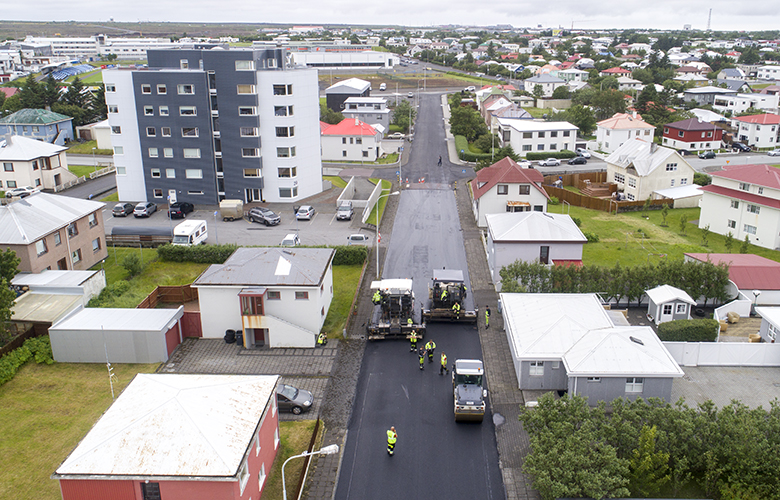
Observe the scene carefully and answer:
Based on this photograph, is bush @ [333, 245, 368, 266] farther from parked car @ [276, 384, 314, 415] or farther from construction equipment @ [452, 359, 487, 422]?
construction equipment @ [452, 359, 487, 422]

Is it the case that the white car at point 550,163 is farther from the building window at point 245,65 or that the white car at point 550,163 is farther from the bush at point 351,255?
the bush at point 351,255

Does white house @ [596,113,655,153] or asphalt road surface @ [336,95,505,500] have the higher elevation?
white house @ [596,113,655,153]

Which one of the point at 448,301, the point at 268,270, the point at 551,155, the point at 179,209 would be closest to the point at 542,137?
the point at 551,155

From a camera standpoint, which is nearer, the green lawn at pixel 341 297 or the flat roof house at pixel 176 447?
the flat roof house at pixel 176 447

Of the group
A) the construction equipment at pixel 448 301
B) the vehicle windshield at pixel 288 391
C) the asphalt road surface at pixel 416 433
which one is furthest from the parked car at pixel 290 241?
the vehicle windshield at pixel 288 391

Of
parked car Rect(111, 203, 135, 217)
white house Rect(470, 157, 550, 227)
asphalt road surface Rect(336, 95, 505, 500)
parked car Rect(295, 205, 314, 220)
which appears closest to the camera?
asphalt road surface Rect(336, 95, 505, 500)

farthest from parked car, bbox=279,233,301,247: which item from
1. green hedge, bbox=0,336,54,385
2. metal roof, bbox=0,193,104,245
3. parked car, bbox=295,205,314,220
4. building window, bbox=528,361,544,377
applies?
building window, bbox=528,361,544,377
